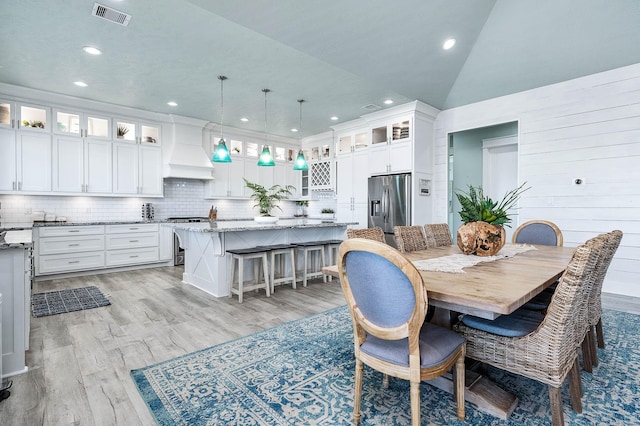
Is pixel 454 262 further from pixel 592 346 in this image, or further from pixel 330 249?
pixel 330 249

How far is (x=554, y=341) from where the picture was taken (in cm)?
138

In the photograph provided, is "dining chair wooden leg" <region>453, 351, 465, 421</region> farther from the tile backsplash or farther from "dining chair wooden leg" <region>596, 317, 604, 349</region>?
the tile backsplash

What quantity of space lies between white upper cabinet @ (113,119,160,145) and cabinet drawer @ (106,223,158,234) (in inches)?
58.2

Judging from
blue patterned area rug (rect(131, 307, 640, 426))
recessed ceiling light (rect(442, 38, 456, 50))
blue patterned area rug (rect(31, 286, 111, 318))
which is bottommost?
blue patterned area rug (rect(131, 307, 640, 426))

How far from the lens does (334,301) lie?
3.65m

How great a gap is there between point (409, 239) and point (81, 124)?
5.44m

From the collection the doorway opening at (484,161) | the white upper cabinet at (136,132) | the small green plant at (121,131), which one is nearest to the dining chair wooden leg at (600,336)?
the doorway opening at (484,161)

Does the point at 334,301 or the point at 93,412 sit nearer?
the point at 93,412

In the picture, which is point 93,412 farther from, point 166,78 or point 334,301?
point 166,78

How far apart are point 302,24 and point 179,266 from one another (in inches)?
180

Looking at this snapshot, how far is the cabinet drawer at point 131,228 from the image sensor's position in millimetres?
5176

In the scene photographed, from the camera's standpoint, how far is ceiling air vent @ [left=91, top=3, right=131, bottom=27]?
2760mm

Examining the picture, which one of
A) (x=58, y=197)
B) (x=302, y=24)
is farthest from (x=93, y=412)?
(x=58, y=197)

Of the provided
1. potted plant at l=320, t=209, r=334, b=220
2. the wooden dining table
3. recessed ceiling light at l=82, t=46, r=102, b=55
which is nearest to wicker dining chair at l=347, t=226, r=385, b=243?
the wooden dining table
